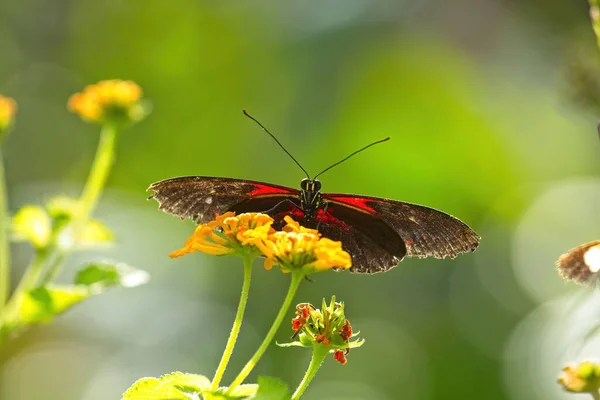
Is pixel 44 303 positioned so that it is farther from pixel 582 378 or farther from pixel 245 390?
pixel 582 378

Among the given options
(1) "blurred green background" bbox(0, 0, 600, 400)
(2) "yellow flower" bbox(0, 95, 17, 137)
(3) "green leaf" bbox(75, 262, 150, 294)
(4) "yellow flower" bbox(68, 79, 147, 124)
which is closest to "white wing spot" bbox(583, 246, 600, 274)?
(3) "green leaf" bbox(75, 262, 150, 294)

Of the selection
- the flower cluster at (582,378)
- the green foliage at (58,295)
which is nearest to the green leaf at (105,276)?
the green foliage at (58,295)

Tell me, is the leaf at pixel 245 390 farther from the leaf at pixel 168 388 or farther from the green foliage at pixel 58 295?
the green foliage at pixel 58 295

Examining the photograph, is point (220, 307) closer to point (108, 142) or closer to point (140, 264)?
point (140, 264)

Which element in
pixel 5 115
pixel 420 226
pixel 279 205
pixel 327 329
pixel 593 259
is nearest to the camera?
pixel 593 259

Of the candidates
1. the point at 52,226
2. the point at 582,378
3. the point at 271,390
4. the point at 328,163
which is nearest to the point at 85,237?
the point at 52,226

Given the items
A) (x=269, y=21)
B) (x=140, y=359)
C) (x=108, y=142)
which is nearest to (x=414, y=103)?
(x=269, y=21)
